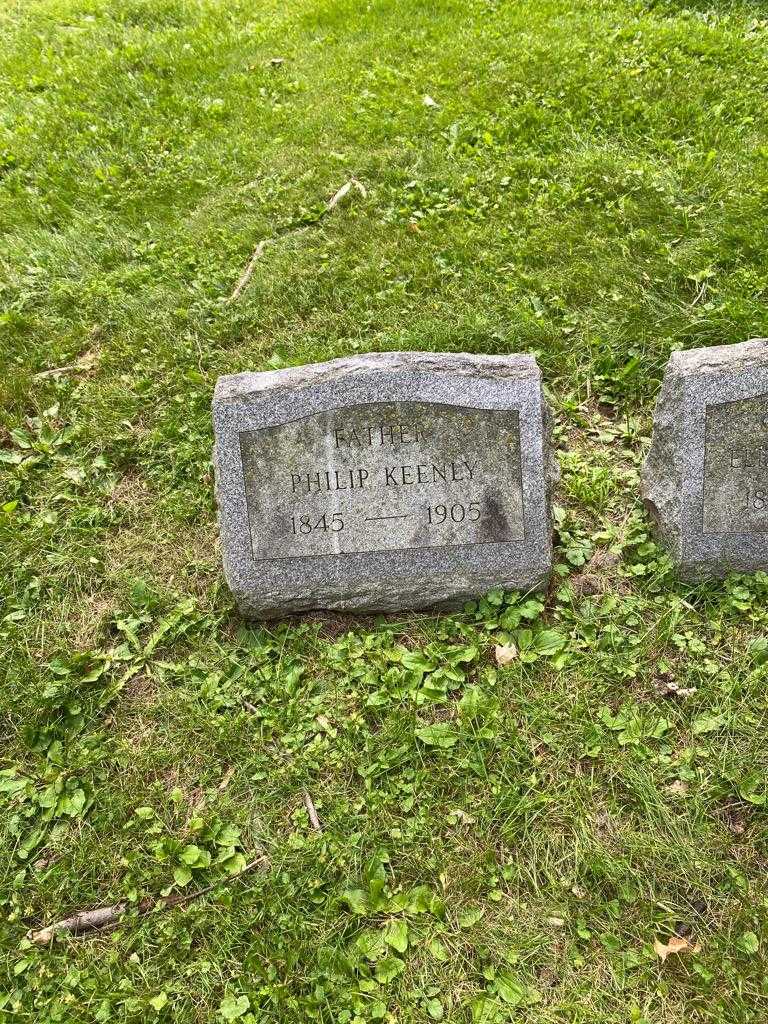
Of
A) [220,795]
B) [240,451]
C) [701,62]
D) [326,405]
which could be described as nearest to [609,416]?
[326,405]

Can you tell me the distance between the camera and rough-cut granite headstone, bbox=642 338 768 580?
3.23m

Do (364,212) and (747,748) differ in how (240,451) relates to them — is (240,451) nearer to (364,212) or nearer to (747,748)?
(747,748)

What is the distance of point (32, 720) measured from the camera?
320 cm

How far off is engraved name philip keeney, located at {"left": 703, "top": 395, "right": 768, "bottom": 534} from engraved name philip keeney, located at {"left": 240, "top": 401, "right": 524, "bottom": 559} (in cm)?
80

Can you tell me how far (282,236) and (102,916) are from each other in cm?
429

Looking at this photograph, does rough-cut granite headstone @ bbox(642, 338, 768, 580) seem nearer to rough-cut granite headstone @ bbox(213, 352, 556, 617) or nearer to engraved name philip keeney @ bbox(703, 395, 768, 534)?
engraved name philip keeney @ bbox(703, 395, 768, 534)

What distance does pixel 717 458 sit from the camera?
10.8 ft

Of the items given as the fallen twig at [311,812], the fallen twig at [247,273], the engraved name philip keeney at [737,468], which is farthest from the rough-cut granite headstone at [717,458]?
the fallen twig at [247,273]

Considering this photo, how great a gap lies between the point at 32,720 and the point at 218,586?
0.93m

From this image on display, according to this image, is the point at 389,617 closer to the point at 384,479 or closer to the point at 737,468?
the point at 384,479

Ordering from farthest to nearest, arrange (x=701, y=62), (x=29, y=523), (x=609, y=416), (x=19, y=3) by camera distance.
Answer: (x=19, y=3)
(x=701, y=62)
(x=609, y=416)
(x=29, y=523)

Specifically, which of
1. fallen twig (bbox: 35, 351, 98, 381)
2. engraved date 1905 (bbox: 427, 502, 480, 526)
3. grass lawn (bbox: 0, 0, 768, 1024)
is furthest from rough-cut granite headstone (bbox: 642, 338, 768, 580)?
fallen twig (bbox: 35, 351, 98, 381)

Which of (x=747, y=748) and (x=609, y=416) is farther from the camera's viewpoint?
(x=609, y=416)

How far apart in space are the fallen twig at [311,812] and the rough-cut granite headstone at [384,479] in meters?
0.83
